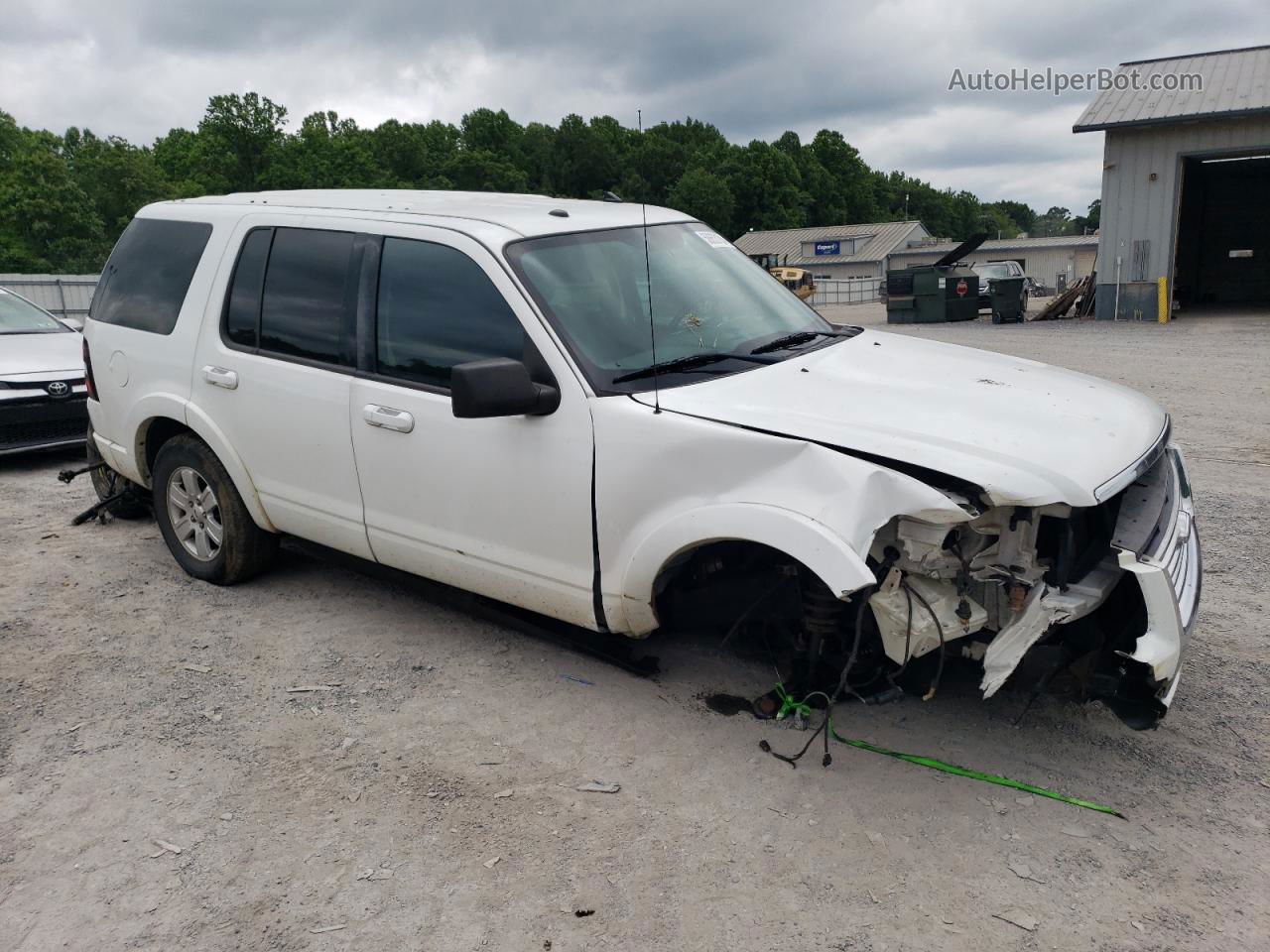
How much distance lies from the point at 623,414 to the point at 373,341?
133cm

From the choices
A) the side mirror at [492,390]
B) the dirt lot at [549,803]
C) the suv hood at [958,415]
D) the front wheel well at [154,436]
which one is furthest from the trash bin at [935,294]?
the side mirror at [492,390]

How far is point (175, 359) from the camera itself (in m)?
5.00

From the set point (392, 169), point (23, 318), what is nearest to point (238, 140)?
point (392, 169)

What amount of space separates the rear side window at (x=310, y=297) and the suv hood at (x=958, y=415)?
1615 millimetres

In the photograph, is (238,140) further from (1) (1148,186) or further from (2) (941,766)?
(2) (941,766)

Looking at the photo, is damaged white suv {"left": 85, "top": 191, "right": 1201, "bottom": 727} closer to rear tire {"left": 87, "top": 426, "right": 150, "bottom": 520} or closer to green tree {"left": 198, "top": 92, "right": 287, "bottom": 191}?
rear tire {"left": 87, "top": 426, "right": 150, "bottom": 520}

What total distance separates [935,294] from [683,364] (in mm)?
24351

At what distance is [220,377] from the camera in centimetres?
476

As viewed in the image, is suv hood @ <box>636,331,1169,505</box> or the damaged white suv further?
the damaged white suv

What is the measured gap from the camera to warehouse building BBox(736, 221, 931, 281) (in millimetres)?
85375

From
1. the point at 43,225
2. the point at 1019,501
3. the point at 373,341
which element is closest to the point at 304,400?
the point at 373,341

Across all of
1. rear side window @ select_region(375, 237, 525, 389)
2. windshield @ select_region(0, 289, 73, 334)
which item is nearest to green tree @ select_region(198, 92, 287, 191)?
windshield @ select_region(0, 289, 73, 334)

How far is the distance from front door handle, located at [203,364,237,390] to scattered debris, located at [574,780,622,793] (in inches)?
104

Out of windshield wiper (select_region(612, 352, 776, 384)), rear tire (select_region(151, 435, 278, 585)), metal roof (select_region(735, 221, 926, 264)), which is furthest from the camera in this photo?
metal roof (select_region(735, 221, 926, 264))
